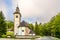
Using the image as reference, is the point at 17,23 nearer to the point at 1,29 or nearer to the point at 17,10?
the point at 17,10

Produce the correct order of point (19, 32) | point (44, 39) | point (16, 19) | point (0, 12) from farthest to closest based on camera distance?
point (16, 19) < point (19, 32) < point (0, 12) < point (44, 39)

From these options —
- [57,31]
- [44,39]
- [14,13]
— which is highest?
[14,13]

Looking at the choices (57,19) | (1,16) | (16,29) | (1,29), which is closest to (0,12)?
(1,16)

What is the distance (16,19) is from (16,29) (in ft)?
15.8

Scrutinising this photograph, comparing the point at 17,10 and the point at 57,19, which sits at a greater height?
the point at 17,10

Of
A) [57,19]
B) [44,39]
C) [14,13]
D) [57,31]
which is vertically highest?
[14,13]

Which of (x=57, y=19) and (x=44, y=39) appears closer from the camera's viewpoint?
(x=44, y=39)

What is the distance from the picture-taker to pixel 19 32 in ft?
245

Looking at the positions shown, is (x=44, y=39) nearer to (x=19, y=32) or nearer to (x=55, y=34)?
(x=55, y=34)

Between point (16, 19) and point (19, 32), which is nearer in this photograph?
point (19, 32)

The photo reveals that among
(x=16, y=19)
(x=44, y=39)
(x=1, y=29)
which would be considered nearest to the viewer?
(x=44, y=39)

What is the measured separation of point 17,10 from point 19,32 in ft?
34.4

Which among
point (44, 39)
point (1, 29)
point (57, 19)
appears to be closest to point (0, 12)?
point (1, 29)

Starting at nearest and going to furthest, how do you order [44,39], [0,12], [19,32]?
[44,39]
[0,12]
[19,32]
